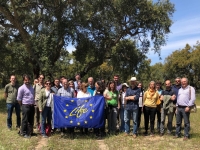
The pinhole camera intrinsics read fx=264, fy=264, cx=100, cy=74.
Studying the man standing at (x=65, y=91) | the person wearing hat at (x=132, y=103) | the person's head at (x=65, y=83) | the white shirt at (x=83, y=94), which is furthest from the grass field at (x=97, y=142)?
the person's head at (x=65, y=83)

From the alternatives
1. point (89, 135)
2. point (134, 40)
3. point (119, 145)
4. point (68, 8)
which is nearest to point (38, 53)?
point (68, 8)

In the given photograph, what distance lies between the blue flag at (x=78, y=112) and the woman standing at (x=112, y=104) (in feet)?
1.44

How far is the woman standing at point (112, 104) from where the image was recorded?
8900mm

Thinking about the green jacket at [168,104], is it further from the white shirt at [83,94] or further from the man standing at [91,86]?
the white shirt at [83,94]

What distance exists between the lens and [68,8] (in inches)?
713

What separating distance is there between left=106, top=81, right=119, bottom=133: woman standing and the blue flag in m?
0.44

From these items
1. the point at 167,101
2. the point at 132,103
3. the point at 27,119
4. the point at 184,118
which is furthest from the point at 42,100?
the point at 184,118

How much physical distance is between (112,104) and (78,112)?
124 centimetres

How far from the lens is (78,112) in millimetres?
8422

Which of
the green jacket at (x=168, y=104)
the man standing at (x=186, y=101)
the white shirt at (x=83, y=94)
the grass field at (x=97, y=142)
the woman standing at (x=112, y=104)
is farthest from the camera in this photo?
the green jacket at (x=168, y=104)

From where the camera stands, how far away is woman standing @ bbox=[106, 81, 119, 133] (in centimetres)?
890

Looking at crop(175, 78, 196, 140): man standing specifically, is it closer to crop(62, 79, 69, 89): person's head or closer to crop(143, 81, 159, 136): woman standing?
crop(143, 81, 159, 136): woman standing

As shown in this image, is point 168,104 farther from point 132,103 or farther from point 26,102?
point 26,102

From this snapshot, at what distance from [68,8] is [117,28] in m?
4.24
